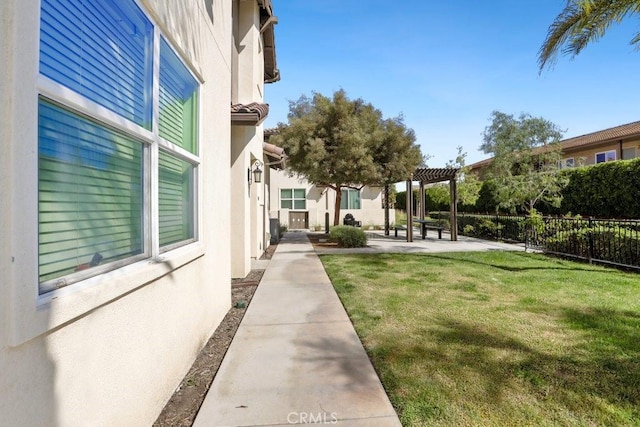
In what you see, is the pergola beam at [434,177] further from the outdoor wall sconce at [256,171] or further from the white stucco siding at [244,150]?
the outdoor wall sconce at [256,171]

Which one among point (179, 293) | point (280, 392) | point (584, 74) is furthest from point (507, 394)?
point (584, 74)

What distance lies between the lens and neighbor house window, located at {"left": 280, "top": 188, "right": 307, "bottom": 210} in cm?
2510

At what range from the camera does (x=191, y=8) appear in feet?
11.8

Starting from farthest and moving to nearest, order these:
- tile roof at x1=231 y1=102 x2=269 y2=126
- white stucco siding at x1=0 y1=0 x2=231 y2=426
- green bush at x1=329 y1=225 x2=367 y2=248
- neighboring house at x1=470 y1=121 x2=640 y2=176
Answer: neighboring house at x1=470 y1=121 x2=640 y2=176 → green bush at x1=329 y1=225 x2=367 y2=248 → tile roof at x1=231 y1=102 x2=269 y2=126 → white stucco siding at x1=0 y1=0 x2=231 y2=426

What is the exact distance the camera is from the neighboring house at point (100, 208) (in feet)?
4.65

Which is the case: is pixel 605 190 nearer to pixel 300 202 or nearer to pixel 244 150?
pixel 244 150

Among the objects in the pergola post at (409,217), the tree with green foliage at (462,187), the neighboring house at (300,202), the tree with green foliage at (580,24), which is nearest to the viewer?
the tree with green foliage at (580,24)

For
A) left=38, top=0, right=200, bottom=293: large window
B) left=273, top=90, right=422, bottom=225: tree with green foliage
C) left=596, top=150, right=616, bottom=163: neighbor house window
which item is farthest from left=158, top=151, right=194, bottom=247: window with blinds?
left=596, top=150, right=616, bottom=163: neighbor house window

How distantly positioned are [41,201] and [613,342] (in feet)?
18.6

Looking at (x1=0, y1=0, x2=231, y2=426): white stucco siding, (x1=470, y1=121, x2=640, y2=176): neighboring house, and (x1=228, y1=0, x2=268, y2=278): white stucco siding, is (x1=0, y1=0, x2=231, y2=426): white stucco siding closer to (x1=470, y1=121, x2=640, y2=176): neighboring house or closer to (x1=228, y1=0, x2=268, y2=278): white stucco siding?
(x1=228, y1=0, x2=268, y2=278): white stucco siding

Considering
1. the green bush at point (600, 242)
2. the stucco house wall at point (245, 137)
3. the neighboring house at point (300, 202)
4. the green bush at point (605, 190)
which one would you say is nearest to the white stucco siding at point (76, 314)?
the stucco house wall at point (245, 137)

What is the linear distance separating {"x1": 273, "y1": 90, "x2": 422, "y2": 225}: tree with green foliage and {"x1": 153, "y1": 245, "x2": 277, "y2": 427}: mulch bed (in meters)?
10.1

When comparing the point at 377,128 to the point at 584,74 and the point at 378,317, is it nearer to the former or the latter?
the point at 584,74

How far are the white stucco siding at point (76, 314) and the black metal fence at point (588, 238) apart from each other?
34.3 ft
